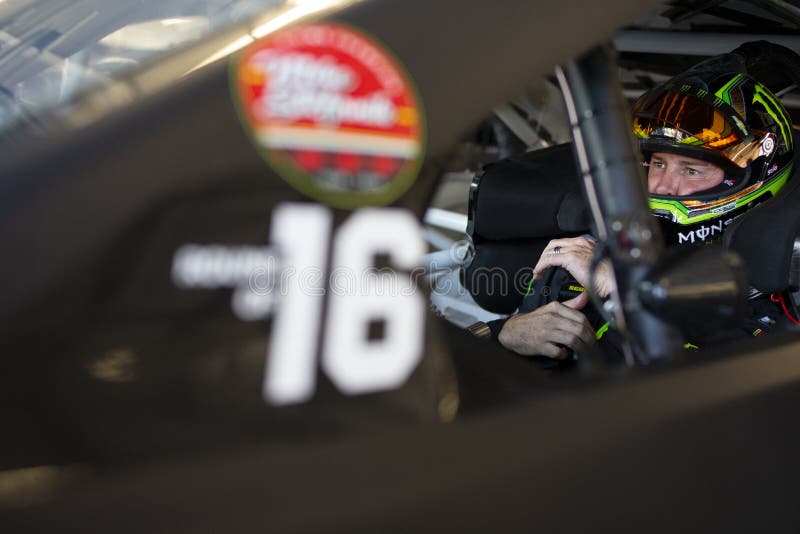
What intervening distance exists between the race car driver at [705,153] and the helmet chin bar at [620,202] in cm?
94

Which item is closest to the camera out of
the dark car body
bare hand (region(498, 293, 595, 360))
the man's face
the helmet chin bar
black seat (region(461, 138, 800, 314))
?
the dark car body

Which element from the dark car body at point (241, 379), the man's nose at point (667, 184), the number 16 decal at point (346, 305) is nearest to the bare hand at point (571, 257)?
the man's nose at point (667, 184)

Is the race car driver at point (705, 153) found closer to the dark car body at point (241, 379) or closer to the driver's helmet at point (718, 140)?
the driver's helmet at point (718, 140)

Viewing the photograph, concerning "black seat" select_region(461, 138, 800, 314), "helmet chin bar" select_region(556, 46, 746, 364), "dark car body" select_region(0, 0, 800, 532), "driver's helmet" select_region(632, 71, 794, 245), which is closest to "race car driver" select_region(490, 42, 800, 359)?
"driver's helmet" select_region(632, 71, 794, 245)

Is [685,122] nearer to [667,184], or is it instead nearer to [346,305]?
[667,184]

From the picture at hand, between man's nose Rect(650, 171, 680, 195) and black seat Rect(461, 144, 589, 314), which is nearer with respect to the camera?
man's nose Rect(650, 171, 680, 195)

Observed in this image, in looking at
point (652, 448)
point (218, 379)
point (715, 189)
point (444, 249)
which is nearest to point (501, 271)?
point (444, 249)

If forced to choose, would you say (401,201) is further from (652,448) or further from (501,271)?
(501,271)

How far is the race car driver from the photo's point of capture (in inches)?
74.2

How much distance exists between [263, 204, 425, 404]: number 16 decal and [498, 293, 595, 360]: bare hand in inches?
42.3

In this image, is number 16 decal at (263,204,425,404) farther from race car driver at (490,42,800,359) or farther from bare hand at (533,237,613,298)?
bare hand at (533,237,613,298)

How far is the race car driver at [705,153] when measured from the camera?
1884mm

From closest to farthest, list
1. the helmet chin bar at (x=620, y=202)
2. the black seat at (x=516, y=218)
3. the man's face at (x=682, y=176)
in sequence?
1. the helmet chin bar at (x=620, y=202)
2. the man's face at (x=682, y=176)
3. the black seat at (x=516, y=218)

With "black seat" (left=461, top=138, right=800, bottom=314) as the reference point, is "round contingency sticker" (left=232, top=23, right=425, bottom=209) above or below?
above
